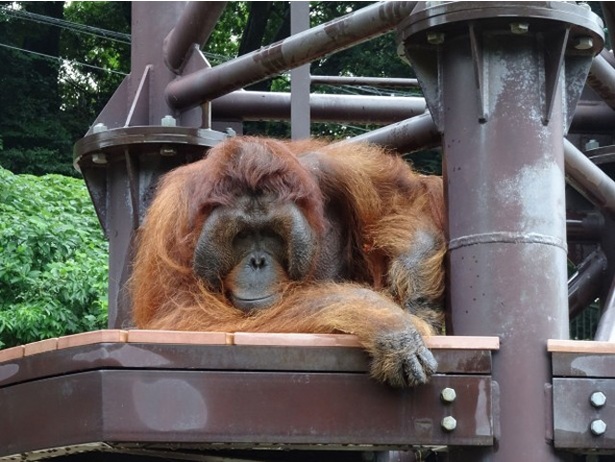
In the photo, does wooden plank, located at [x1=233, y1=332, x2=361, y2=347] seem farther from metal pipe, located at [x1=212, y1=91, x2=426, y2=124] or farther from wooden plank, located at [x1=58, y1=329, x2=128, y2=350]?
metal pipe, located at [x1=212, y1=91, x2=426, y2=124]

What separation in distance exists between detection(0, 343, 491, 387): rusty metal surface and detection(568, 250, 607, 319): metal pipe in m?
2.33

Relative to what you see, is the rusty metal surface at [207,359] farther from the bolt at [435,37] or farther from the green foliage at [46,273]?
the green foliage at [46,273]

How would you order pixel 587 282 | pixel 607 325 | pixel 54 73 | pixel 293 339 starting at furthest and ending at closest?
pixel 54 73, pixel 587 282, pixel 607 325, pixel 293 339

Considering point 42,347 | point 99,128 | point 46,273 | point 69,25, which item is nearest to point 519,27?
point 42,347

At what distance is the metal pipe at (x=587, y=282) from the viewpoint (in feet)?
16.4

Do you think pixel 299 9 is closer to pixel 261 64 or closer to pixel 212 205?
pixel 261 64

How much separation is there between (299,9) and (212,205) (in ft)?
5.86

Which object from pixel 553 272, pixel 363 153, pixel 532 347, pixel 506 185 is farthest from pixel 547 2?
pixel 363 153

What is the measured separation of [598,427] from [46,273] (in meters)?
8.05

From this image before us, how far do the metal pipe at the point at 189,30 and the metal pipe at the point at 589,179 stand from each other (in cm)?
151

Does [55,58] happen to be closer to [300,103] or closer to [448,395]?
[300,103]

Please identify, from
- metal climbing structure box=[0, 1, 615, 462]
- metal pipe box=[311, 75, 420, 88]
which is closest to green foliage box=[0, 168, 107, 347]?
metal pipe box=[311, 75, 420, 88]

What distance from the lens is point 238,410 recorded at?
8.63ft

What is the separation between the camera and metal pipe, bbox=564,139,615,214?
4.04 m
